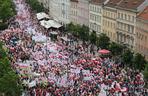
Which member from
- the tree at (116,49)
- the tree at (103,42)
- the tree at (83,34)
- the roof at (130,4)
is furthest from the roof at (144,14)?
the tree at (83,34)

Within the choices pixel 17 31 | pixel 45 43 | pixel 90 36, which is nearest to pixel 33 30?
pixel 17 31

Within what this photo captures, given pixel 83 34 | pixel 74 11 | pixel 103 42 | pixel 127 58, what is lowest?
pixel 74 11

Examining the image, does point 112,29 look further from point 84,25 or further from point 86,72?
point 86,72

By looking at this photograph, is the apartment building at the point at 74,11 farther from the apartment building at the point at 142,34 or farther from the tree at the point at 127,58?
the tree at the point at 127,58

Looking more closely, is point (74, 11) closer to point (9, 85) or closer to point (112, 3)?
point (112, 3)

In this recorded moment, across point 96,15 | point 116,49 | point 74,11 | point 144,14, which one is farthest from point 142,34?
point 74,11

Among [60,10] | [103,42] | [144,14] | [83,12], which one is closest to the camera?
[144,14]

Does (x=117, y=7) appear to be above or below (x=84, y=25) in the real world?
above
